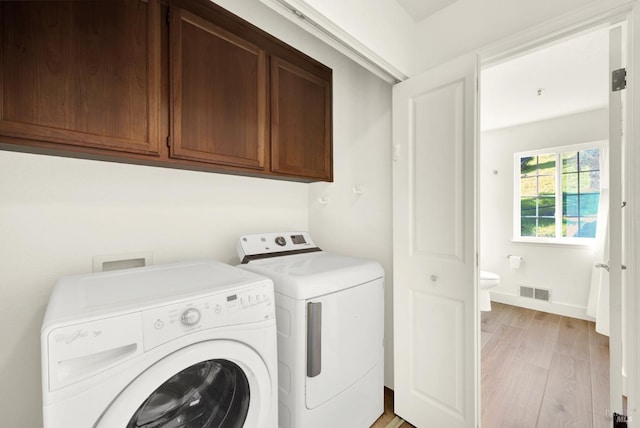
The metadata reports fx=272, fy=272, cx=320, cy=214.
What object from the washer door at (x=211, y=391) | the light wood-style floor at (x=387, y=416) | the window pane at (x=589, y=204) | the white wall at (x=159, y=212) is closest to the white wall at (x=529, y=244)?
the window pane at (x=589, y=204)

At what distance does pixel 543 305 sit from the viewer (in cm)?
335

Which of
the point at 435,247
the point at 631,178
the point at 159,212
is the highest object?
the point at 631,178

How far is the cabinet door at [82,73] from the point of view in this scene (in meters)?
0.92

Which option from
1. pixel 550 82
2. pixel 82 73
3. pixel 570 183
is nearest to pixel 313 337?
pixel 82 73

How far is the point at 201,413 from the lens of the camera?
1.05 metres

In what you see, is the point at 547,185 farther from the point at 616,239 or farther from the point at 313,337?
the point at 313,337

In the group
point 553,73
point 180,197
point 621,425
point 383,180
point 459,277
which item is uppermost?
point 553,73

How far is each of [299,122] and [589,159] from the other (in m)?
3.68

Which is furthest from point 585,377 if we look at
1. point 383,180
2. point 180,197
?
point 180,197

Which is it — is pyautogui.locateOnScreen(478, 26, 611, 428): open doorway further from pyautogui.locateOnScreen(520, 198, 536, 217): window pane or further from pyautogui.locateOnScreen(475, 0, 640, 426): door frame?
pyautogui.locateOnScreen(475, 0, 640, 426): door frame

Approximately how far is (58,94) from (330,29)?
3.56 ft

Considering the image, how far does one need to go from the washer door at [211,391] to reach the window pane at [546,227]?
13.2 feet

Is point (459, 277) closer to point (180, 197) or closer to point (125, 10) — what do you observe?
point (180, 197)

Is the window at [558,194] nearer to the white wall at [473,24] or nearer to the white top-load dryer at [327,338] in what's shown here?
the white wall at [473,24]
